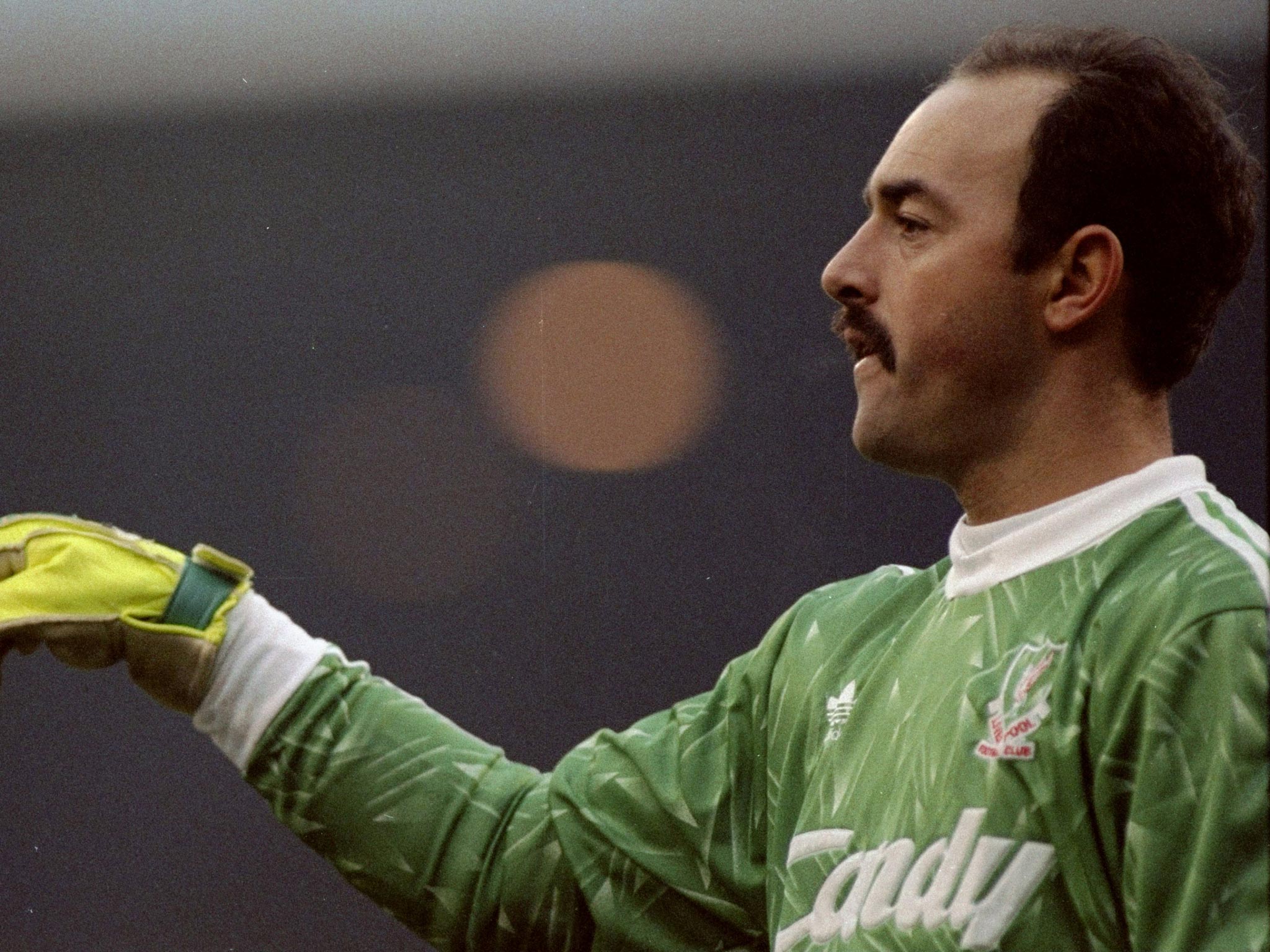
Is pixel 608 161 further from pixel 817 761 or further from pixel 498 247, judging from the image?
pixel 817 761

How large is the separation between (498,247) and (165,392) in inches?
16.5

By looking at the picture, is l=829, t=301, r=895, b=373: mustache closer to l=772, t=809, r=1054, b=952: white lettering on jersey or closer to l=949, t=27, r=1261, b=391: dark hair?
l=949, t=27, r=1261, b=391: dark hair

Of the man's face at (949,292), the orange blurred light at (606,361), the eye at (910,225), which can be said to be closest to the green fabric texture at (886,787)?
the man's face at (949,292)

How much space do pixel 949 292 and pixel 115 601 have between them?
59cm

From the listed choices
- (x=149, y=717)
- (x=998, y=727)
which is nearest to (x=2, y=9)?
(x=149, y=717)

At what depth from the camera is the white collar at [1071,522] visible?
3.00 ft

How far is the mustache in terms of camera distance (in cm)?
103

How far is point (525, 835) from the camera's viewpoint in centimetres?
109

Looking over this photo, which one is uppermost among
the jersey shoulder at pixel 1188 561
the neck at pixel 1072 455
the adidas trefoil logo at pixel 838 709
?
the neck at pixel 1072 455

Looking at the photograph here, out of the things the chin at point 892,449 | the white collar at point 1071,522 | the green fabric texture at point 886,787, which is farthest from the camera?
the chin at point 892,449

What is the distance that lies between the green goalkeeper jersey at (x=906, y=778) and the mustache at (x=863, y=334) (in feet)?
0.41

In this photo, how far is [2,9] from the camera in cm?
185

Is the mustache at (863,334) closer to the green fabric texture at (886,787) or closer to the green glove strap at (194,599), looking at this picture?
the green fabric texture at (886,787)

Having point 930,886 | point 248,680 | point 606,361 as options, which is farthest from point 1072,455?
point 606,361
